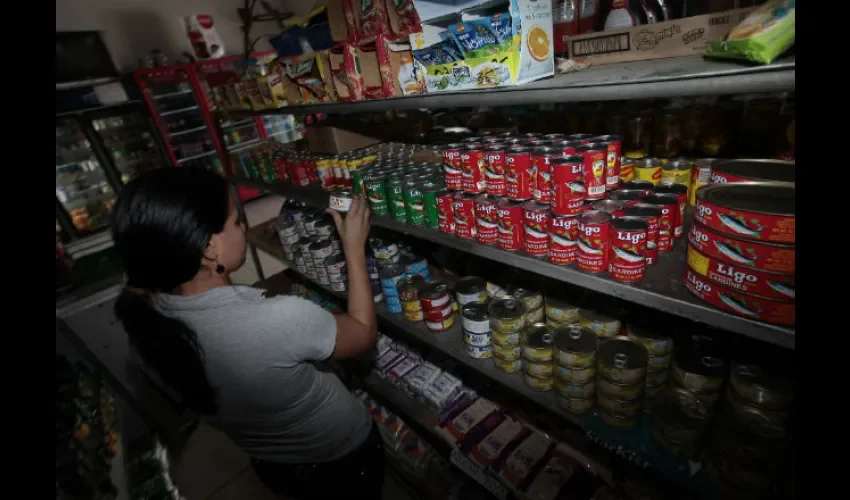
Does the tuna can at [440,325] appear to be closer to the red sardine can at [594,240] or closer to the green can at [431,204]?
the green can at [431,204]

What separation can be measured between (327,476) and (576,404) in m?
1.03

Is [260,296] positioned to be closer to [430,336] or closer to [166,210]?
[166,210]

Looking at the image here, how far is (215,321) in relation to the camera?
1.11 metres

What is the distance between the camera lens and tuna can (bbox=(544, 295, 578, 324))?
1.52 m

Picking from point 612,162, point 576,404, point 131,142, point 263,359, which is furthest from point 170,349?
point 131,142

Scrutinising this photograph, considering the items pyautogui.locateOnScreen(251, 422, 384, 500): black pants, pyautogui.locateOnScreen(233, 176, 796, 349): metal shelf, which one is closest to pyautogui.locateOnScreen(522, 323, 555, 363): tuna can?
pyautogui.locateOnScreen(233, 176, 796, 349): metal shelf

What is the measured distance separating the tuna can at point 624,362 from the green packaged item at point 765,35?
0.88m

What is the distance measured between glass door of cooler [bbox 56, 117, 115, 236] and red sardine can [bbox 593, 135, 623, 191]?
21.9 feet

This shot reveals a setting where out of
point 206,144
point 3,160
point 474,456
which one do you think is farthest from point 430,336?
point 206,144

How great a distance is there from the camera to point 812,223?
52cm

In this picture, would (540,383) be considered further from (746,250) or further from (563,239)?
(746,250)

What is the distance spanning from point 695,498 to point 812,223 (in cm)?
151

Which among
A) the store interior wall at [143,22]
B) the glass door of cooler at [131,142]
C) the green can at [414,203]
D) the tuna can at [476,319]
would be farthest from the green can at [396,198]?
the store interior wall at [143,22]

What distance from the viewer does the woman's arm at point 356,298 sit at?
4.35 ft
